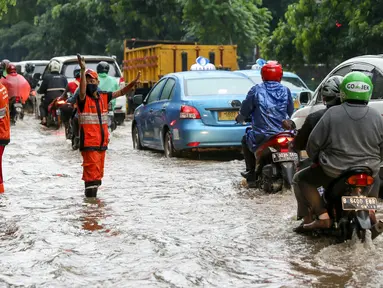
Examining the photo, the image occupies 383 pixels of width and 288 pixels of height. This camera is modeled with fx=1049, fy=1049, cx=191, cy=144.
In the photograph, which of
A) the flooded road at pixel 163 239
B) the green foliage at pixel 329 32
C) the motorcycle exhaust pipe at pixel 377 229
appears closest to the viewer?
the flooded road at pixel 163 239

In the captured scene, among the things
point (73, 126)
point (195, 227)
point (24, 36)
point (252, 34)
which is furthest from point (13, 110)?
point (24, 36)

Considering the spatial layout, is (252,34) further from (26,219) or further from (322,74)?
(26,219)

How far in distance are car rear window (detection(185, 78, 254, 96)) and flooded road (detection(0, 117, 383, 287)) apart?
2.03 meters

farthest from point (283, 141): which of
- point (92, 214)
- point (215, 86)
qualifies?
point (215, 86)

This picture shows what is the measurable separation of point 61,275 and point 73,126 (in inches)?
447

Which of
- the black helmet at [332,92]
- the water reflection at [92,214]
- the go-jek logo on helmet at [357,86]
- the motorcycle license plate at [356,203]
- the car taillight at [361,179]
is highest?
the go-jek logo on helmet at [357,86]

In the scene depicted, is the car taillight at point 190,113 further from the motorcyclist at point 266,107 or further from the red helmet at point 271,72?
the red helmet at point 271,72

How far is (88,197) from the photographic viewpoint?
11.9 metres

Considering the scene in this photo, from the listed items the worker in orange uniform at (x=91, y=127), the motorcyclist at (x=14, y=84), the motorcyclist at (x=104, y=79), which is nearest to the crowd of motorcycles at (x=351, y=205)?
the worker in orange uniform at (x=91, y=127)

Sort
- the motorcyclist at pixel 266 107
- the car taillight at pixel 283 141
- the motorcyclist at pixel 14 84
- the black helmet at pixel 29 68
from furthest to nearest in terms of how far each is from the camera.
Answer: the black helmet at pixel 29 68
the motorcyclist at pixel 14 84
the motorcyclist at pixel 266 107
the car taillight at pixel 283 141

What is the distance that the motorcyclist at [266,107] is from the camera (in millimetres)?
11906

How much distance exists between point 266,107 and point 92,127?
2.00 meters

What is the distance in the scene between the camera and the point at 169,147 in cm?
1675

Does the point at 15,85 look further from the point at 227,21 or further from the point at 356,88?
the point at 356,88
